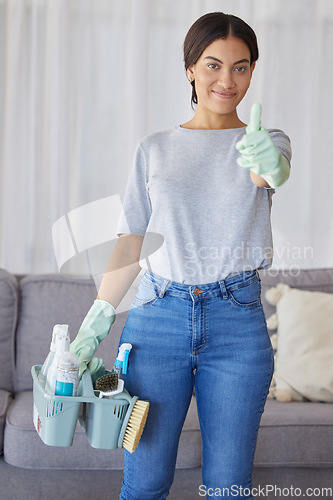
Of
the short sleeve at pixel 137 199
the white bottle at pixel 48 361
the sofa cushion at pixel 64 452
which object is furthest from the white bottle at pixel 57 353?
the sofa cushion at pixel 64 452

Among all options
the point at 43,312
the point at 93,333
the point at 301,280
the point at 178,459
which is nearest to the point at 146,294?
the point at 93,333

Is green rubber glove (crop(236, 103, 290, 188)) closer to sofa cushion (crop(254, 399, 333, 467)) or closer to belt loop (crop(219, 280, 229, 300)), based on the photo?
belt loop (crop(219, 280, 229, 300))

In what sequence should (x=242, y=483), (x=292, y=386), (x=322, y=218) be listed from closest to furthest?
(x=242, y=483) → (x=292, y=386) → (x=322, y=218)

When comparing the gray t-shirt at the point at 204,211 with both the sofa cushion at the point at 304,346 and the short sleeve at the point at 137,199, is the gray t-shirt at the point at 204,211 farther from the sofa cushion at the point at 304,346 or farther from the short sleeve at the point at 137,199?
the sofa cushion at the point at 304,346

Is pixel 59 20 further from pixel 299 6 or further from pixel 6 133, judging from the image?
pixel 299 6

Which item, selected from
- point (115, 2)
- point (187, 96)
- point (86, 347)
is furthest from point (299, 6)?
point (86, 347)

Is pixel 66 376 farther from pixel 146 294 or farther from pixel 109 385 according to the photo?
pixel 146 294

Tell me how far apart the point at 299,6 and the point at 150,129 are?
0.90 metres

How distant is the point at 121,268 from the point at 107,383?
0.85 ft

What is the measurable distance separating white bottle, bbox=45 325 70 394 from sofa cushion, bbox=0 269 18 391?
906 mm

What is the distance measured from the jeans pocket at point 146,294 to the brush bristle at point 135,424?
0.64 ft

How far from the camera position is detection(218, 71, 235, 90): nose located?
46.5 inches

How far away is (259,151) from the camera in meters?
1.01

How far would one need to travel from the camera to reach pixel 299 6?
2646mm
